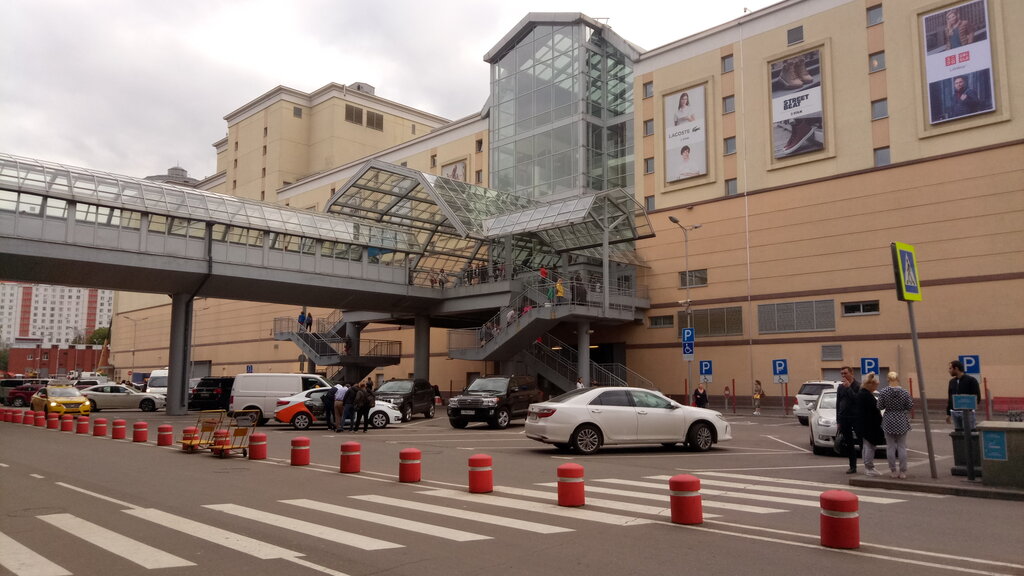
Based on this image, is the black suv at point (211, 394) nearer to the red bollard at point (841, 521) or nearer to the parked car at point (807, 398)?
the parked car at point (807, 398)

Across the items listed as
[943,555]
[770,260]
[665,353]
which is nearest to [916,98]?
[770,260]

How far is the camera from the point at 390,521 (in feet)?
27.9

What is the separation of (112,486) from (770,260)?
31855mm

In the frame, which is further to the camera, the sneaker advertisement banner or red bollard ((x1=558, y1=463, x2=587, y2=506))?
the sneaker advertisement banner

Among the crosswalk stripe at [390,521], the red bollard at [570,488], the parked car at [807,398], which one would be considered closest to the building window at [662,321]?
the parked car at [807,398]

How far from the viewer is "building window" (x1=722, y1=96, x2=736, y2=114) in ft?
127

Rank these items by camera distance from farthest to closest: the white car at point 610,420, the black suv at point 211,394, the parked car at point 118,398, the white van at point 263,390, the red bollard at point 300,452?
the parked car at point 118,398
the black suv at point 211,394
the white van at point 263,390
the white car at point 610,420
the red bollard at point 300,452

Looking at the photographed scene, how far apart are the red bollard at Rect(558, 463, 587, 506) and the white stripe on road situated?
90 mm

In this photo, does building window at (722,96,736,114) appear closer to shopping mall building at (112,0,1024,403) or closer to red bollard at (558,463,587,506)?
shopping mall building at (112,0,1024,403)

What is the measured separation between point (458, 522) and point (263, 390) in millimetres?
21065

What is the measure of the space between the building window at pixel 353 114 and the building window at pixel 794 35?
47839 millimetres

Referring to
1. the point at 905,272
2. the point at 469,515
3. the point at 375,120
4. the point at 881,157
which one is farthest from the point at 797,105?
the point at 375,120

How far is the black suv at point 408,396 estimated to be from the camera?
95.5 feet

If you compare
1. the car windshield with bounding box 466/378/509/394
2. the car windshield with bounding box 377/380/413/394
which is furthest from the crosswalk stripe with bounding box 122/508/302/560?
the car windshield with bounding box 377/380/413/394
